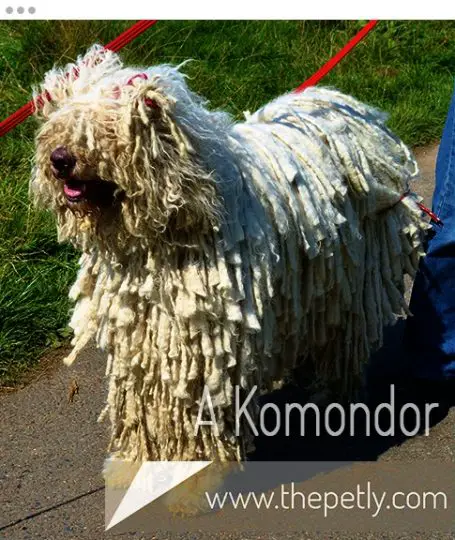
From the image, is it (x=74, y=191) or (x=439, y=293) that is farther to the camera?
(x=439, y=293)

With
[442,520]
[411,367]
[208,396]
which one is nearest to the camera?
[208,396]

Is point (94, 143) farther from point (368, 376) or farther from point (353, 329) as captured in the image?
point (368, 376)

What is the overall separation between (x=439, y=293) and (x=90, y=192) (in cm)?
171

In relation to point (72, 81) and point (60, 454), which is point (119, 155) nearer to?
point (72, 81)

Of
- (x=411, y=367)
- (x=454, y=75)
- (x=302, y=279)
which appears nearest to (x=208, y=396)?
(x=302, y=279)

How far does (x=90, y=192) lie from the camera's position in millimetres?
3396

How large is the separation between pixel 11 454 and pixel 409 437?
1457mm

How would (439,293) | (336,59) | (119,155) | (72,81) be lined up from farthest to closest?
(336,59), (439,293), (72,81), (119,155)

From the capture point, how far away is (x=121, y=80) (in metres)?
3.39

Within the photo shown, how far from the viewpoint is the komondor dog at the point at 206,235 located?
3.37 meters

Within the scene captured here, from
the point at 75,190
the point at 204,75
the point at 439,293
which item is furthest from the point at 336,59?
the point at 204,75

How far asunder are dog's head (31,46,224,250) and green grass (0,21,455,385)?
68.1 inches
